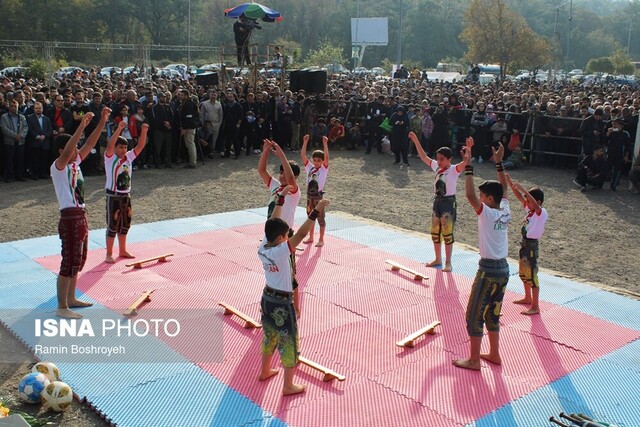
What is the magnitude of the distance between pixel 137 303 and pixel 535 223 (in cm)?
453

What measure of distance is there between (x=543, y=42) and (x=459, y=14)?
39.5 meters

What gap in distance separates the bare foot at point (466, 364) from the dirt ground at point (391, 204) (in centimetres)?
343

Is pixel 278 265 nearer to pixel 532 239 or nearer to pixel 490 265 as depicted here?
pixel 490 265

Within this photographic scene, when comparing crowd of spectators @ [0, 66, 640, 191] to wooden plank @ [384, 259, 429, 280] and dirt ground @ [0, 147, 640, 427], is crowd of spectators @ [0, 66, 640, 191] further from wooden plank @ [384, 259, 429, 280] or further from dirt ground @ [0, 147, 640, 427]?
wooden plank @ [384, 259, 429, 280]

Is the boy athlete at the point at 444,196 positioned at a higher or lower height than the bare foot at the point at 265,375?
higher

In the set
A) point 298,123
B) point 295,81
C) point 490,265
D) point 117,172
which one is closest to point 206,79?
point 295,81

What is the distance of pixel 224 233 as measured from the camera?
419 inches

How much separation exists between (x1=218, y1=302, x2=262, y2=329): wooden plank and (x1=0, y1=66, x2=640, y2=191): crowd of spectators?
8553 mm

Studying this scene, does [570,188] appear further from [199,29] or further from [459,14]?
[459,14]

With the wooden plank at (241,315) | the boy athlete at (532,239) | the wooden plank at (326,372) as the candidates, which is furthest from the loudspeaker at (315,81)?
the wooden plank at (326,372)

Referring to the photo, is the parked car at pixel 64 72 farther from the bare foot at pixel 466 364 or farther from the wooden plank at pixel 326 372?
the bare foot at pixel 466 364

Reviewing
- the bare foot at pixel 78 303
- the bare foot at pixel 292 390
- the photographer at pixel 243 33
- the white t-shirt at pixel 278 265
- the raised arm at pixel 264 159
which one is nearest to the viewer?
the white t-shirt at pixel 278 265

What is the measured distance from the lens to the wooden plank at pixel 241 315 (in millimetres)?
6889

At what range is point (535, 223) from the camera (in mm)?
7352
